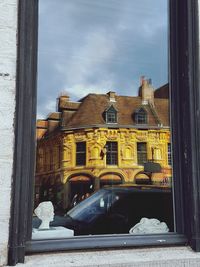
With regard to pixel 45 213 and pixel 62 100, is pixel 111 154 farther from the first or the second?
pixel 45 213

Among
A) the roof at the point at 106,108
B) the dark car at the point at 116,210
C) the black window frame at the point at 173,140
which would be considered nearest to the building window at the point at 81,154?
the roof at the point at 106,108

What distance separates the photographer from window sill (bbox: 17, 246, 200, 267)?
212cm

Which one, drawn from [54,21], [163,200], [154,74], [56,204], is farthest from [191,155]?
[54,21]

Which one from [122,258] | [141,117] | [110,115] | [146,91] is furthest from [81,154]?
[122,258]

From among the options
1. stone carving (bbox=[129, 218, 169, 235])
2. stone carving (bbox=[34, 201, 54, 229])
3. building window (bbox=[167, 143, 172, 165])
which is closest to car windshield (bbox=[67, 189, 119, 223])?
stone carving (bbox=[34, 201, 54, 229])

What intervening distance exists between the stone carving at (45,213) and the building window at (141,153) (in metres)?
1.00

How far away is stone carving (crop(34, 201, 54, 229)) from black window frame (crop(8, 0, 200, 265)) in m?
0.17

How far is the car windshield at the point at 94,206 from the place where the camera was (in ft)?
8.80

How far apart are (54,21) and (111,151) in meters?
1.21

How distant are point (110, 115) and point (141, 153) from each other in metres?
0.41

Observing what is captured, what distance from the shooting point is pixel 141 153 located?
331 centimetres

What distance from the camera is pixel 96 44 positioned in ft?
10.9

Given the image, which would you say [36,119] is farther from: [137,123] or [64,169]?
[137,123]

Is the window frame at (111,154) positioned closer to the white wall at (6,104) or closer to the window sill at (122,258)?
the window sill at (122,258)
